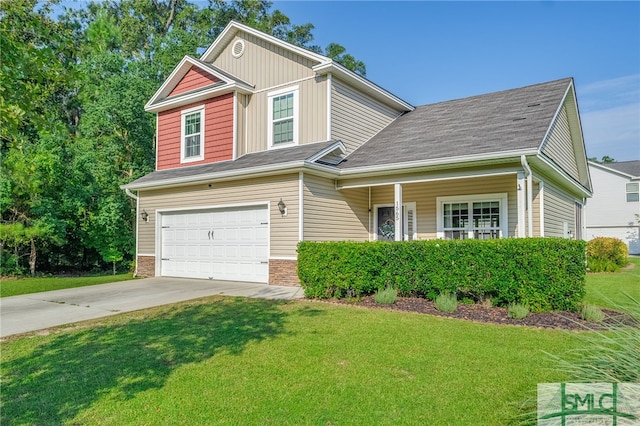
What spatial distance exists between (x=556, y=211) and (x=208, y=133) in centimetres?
1112

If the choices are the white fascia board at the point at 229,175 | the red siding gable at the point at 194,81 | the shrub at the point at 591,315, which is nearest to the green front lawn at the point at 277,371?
the shrub at the point at 591,315

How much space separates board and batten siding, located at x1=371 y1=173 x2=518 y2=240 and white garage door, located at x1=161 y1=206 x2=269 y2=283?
372cm

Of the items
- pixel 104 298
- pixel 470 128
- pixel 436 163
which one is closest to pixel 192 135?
pixel 104 298

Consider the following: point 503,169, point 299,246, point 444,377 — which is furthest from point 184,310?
point 503,169

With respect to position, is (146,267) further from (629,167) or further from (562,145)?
(629,167)

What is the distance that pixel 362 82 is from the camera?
12.8 metres

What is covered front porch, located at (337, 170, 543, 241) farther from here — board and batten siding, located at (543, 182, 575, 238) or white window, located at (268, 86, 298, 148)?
white window, located at (268, 86, 298, 148)

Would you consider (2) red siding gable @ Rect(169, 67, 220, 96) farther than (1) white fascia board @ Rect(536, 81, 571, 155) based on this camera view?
Yes

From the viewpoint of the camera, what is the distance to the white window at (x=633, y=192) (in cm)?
2825

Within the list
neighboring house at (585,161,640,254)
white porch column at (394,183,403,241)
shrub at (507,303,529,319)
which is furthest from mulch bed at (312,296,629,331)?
neighboring house at (585,161,640,254)

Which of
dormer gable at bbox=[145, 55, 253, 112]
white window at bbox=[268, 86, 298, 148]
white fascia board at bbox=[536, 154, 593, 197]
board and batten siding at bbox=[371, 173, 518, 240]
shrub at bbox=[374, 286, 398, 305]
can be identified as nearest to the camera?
shrub at bbox=[374, 286, 398, 305]

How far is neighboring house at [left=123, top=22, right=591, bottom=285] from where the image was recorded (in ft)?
34.7

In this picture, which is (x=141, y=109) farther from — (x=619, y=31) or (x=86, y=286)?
(x=619, y=31)

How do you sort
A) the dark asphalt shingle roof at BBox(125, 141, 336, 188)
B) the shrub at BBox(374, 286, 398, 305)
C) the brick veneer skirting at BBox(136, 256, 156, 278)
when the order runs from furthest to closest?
the brick veneer skirting at BBox(136, 256, 156, 278), the dark asphalt shingle roof at BBox(125, 141, 336, 188), the shrub at BBox(374, 286, 398, 305)
